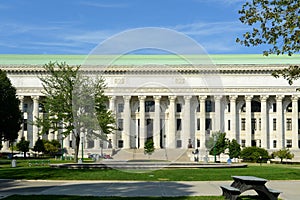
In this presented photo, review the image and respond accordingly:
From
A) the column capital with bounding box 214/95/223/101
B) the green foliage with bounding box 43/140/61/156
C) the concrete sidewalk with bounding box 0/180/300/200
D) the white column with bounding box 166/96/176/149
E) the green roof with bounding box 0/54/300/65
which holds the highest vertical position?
the green roof with bounding box 0/54/300/65

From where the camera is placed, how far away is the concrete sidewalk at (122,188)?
74.6 ft

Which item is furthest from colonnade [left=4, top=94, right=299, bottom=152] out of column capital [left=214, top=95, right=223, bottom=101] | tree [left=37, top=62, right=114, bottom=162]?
tree [left=37, top=62, right=114, bottom=162]

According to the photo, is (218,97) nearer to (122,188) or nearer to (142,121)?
(142,121)

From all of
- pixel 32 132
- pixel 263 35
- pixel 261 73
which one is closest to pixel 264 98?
pixel 261 73

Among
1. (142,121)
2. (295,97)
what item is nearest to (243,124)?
(295,97)

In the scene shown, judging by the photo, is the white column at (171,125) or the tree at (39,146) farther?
the white column at (171,125)

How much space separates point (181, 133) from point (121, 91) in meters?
14.7

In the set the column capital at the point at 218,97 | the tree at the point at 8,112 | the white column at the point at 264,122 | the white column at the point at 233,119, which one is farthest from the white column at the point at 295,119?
the tree at the point at 8,112

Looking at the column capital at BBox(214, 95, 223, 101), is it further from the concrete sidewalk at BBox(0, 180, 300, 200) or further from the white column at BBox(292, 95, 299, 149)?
the concrete sidewalk at BBox(0, 180, 300, 200)

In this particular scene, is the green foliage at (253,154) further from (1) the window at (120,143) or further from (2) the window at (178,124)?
(1) the window at (120,143)

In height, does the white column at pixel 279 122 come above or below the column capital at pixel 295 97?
below

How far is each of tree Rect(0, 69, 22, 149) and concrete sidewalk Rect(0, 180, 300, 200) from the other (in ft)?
125

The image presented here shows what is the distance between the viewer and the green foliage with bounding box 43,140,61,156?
84231mm

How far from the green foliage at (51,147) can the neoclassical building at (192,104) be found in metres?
9.21
